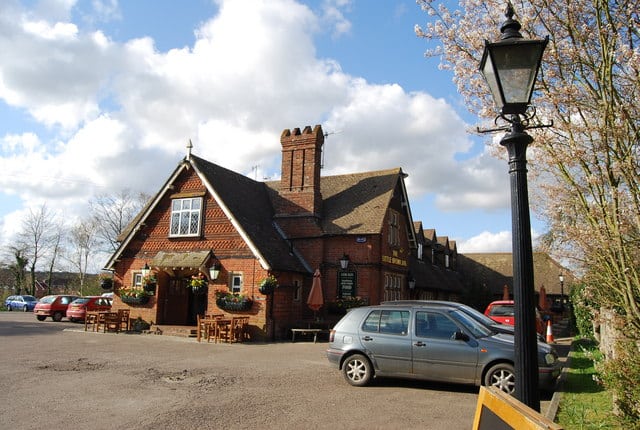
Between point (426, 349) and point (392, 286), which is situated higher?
point (392, 286)

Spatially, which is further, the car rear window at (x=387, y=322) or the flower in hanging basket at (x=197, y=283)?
the flower in hanging basket at (x=197, y=283)

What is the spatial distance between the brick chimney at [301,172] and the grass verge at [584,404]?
556 inches

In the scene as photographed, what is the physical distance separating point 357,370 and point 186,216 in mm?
13900

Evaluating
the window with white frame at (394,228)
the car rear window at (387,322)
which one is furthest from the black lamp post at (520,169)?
the window with white frame at (394,228)

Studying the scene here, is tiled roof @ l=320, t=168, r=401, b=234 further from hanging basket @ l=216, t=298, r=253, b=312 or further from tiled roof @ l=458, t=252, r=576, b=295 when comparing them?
tiled roof @ l=458, t=252, r=576, b=295

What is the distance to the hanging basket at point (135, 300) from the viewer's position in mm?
21641

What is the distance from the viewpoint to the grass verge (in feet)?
21.9

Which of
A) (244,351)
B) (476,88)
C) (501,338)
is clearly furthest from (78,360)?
(476,88)

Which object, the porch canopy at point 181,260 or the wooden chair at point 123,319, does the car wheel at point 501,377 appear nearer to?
the porch canopy at point 181,260

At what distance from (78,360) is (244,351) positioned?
15.7 ft

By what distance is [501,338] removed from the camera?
31.0 feet

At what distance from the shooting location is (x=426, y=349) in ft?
31.2

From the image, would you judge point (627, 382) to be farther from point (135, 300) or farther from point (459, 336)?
point (135, 300)

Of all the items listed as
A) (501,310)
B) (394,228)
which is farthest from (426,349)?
(394,228)
